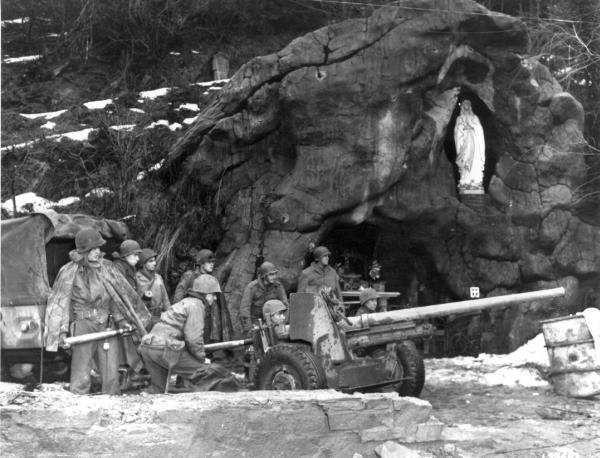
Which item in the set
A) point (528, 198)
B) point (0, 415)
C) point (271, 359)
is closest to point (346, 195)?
point (528, 198)

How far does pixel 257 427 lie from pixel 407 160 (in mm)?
7862

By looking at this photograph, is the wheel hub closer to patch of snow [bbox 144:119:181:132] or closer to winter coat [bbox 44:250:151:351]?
winter coat [bbox 44:250:151:351]

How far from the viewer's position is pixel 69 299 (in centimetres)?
807

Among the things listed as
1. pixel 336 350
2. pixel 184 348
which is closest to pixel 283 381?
pixel 336 350

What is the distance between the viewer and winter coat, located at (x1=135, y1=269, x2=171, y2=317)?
10.0 m

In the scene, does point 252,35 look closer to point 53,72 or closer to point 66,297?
point 53,72

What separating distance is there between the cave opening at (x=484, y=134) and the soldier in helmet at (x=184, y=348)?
7.61 m

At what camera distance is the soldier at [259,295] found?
427 inches

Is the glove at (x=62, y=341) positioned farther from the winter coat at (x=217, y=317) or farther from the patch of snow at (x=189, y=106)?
the patch of snow at (x=189, y=106)

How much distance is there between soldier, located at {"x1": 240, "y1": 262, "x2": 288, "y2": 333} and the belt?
2798 millimetres

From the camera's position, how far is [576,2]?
55.6 ft

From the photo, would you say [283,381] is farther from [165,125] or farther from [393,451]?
[165,125]

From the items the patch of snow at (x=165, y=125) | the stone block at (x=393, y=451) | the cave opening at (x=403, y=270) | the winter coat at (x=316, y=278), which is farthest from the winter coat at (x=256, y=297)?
the patch of snow at (x=165, y=125)

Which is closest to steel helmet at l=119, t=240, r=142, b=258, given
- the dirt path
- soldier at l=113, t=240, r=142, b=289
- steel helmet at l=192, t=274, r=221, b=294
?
soldier at l=113, t=240, r=142, b=289
